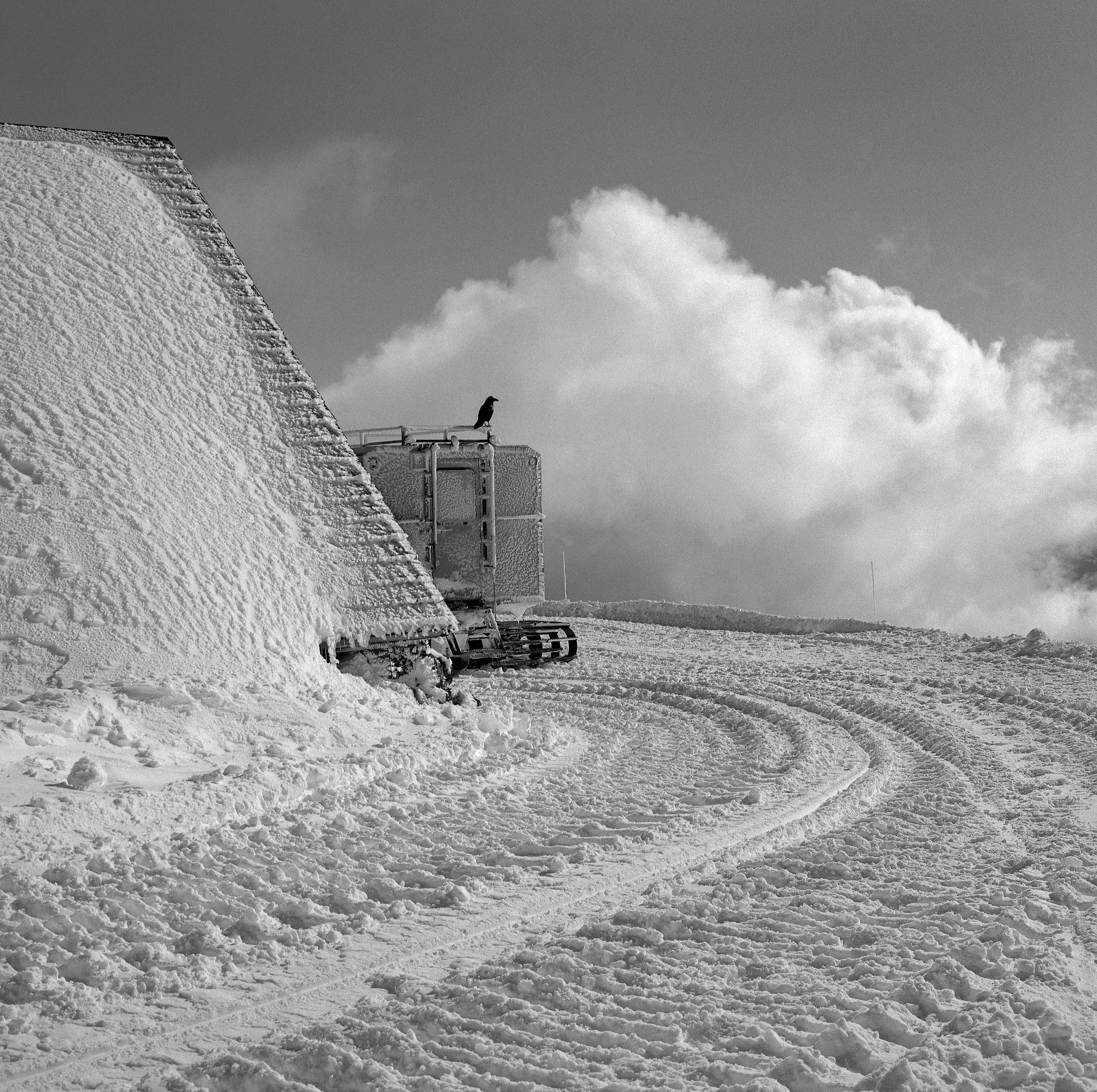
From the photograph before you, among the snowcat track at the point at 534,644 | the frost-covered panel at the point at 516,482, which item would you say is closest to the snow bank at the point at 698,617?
the snowcat track at the point at 534,644

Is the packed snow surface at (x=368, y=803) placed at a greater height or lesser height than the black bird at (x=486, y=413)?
lesser

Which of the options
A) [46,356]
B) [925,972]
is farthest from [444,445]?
[925,972]

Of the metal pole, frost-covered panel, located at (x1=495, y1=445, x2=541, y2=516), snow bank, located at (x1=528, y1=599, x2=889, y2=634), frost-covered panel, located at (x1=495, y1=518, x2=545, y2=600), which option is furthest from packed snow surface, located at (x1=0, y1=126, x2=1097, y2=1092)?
snow bank, located at (x1=528, y1=599, x2=889, y2=634)

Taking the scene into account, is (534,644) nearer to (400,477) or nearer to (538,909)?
(400,477)

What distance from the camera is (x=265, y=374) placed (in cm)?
1144

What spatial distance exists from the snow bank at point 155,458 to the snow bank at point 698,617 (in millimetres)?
10345

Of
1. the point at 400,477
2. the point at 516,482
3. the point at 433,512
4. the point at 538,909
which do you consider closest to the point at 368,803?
the point at 538,909

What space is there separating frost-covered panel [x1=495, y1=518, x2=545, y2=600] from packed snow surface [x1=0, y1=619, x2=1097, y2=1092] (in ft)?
17.6

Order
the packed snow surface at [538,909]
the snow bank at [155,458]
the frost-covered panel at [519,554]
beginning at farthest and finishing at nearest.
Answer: the frost-covered panel at [519,554] < the snow bank at [155,458] < the packed snow surface at [538,909]

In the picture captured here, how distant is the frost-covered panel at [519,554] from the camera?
1427 cm

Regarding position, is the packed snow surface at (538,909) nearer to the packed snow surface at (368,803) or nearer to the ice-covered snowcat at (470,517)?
the packed snow surface at (368,803)

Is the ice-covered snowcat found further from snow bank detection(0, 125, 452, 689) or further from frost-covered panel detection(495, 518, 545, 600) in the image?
snow bank detection(0, 125, 452, 689)

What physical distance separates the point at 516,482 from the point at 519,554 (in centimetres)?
96

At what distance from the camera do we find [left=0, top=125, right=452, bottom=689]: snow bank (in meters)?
8.47
